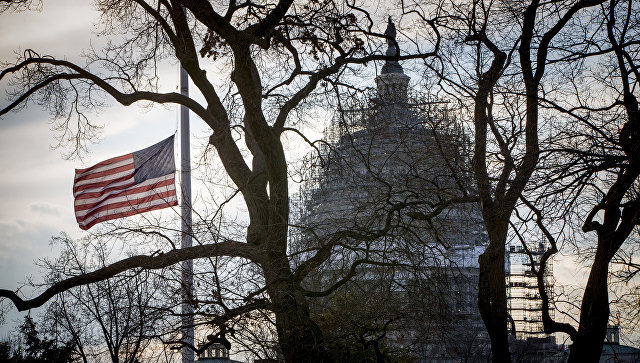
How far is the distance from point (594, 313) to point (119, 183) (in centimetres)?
1047

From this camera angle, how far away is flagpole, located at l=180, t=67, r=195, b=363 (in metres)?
10.2

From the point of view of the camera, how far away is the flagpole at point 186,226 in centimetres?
1020

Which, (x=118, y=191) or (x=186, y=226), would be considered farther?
(x=118, y=191)

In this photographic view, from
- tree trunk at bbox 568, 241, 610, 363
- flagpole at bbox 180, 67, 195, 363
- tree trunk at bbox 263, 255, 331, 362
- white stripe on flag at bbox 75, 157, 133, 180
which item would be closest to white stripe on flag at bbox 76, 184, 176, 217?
flagpole at bbox 180, 67, 195, 363

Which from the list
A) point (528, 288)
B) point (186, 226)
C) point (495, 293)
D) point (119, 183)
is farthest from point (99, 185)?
point (528, 288)

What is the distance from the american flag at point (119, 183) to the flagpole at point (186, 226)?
0.48 metres

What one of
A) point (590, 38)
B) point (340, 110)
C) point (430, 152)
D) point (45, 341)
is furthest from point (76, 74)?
point (45, 341)

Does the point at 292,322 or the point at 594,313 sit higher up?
the point at 594,313

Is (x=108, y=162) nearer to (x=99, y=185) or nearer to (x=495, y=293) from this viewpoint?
(x=99, y=185)

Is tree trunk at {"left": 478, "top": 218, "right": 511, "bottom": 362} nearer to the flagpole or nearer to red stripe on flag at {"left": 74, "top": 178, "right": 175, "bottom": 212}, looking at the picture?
the flagpole

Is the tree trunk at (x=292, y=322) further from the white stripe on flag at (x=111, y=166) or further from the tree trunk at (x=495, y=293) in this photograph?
the white stripe on flag at (x=111, y=166)

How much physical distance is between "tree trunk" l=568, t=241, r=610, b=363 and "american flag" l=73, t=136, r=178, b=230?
8913 mm

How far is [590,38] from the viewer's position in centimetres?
1105

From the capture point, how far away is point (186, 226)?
11422 millimetres
